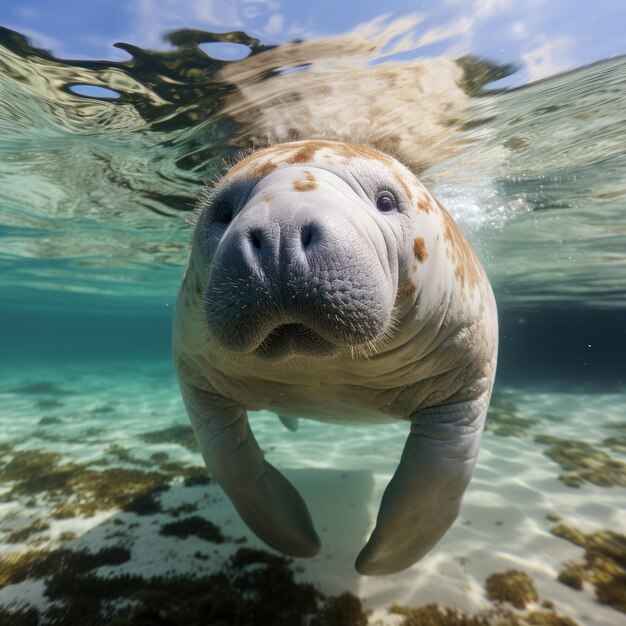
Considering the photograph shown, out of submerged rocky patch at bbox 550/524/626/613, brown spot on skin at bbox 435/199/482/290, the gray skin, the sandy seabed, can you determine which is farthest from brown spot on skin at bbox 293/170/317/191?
submerged rocky patch at bbox 550/524/626/613

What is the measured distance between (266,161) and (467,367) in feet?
5.85

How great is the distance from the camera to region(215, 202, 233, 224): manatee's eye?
7.79ft

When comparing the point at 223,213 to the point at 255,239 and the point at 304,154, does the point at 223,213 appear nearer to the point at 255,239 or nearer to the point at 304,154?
the point at 304,154

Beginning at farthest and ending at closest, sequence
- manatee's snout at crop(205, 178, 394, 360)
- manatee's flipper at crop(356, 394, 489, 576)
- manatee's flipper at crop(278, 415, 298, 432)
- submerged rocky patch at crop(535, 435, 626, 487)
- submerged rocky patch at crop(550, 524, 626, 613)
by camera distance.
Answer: manatee's flipper at crop(278, 415, 298, 432) → submerged rocky patch at crop(535, 435, 626, 487) → submerged rocky patch at crop(550, 524, 626, 613) → manatee's flipper at crop(356, 394, 489, 576) → manatee's snout at crop(205, 178, 394, 360)

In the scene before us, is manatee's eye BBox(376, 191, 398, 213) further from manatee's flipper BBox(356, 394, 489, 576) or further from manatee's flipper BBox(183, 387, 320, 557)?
manatee's flipper BBox(183, 387, 320, 557)

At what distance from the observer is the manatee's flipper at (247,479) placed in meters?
3.00

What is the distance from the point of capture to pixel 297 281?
172 centimetres

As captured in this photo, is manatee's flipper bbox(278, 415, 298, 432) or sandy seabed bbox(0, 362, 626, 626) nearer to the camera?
sandy seabed bbox(0, 362, 626, 626)

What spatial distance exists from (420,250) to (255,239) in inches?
38.2

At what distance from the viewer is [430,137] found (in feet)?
23.0

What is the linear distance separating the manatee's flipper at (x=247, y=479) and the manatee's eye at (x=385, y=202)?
1714 millimetres

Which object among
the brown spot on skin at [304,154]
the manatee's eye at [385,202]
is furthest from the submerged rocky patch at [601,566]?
the brown spot on skin at [304,154]

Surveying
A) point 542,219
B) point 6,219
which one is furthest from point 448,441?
point 6,219

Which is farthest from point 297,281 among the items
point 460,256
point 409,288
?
point 460,256
